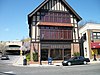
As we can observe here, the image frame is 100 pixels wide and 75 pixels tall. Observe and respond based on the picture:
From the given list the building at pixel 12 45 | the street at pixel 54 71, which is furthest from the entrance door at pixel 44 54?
the building at pixel 12 45

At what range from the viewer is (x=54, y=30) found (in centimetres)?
3694

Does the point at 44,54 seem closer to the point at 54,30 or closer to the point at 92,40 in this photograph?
the point at 54,30

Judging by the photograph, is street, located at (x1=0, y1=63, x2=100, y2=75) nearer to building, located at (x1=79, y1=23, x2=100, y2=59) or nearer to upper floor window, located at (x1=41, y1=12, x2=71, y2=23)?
upper floor window, located at (x1=41, y1=12, x2=71, y2=23)

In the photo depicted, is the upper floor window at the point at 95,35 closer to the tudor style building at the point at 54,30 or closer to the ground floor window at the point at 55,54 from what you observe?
the tudor style building at the point at 54,30

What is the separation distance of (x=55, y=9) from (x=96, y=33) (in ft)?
33.3

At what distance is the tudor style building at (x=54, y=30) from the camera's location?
36.0 m

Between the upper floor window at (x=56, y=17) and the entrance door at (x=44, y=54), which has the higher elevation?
the upper floor window at (x=56, y=17)

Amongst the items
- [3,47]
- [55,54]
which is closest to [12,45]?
[3,47]

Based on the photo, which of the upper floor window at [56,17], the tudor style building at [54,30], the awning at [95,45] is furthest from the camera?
the awning at [95,45]

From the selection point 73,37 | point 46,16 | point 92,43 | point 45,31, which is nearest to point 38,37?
point 45,31

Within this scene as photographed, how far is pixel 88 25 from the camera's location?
40.9m

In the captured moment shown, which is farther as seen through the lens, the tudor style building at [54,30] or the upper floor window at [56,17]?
the upper floor window at [56,17]

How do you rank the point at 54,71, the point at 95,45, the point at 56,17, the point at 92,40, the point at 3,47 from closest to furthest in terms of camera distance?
the point at 54,71, the point at 56,17, the point at 95,45, the point at 92,40, the point at 3,47

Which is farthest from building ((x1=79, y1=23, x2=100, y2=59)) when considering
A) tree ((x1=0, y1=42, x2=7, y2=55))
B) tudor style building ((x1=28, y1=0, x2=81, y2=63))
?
tree ((x1=0, y1=42, x2=7, y2=55))
